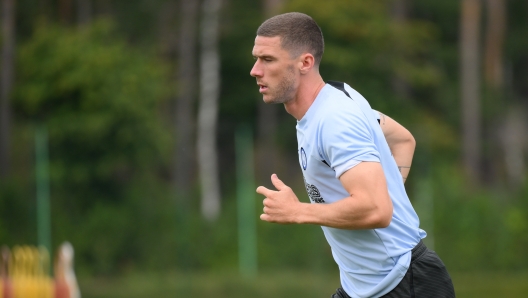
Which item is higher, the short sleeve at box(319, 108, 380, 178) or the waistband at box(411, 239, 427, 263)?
the short sleeve at box(319, 108, 380, 178)

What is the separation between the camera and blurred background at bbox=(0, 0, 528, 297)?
15695 mm

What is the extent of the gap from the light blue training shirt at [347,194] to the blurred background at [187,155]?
1091 centimetres

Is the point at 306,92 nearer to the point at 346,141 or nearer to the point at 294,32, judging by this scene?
the point at 294,32

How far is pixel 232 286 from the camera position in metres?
15.0

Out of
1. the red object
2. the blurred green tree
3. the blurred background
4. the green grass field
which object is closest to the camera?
the red object

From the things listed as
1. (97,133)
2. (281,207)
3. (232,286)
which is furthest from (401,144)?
(97,133)

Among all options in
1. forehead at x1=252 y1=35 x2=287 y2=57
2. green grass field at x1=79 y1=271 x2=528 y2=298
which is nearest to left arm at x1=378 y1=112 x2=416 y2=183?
forehead at x1=252 y1=35 x2=287 y2=57

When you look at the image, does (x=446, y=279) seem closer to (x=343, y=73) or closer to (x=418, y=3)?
(x=343, y=73)

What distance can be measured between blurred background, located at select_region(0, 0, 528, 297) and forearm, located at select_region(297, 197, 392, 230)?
1125 centimetres

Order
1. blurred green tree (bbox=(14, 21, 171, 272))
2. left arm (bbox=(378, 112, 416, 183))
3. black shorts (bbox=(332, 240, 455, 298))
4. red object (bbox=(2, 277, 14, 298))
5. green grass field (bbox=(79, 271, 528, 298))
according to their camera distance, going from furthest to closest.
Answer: blurred green tree (bbox=(14, 21, 171, 272)) → green grass field (bbox=(79, 271, 528, 298)) → red object (bbox=(2, 277, 14, 298)) → left arm (bbox=(378, 112, 416, 183)) → black shorts (bbox=(332, 240, 455, 298))

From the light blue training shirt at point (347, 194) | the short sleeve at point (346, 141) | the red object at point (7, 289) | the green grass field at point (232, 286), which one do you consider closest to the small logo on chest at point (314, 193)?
the light blue training shirt at point (347, 194)

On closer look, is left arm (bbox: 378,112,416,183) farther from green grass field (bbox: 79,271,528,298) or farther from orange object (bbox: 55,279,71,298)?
green grass field (bbox: 79,271,528,298)

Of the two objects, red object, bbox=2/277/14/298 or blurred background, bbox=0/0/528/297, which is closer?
red object, bbox=2/277/14/298

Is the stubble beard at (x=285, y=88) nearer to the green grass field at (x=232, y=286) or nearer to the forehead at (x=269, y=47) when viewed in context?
the forehead at (x=269, y=47)
